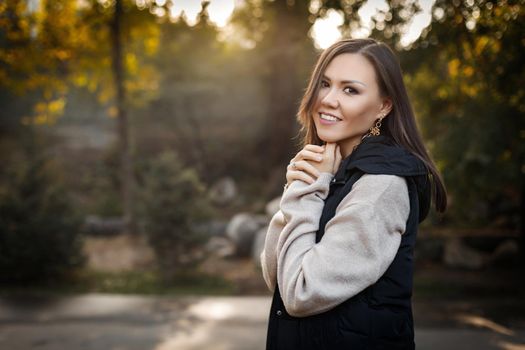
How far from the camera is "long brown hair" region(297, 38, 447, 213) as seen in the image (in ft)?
5.70

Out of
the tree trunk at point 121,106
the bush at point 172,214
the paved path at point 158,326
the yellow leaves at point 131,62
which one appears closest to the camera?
the paved path at point 158,326

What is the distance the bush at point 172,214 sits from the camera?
7312 mm

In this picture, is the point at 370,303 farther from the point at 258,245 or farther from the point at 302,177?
the point at 258,245

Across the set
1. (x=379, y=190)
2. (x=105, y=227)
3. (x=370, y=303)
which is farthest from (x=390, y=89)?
(x=105, y=227)

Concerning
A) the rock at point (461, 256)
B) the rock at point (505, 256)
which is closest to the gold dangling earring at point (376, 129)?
the rock at point (461, 256)

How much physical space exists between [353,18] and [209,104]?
1120cm

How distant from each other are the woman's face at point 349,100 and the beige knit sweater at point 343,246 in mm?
263

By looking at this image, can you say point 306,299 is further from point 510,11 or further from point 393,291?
point 510,11

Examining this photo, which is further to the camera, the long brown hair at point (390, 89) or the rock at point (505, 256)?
the rock at point (505, 256)

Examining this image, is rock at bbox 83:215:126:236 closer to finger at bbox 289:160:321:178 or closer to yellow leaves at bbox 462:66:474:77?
yellow leaves at bbox 462:66:474:77

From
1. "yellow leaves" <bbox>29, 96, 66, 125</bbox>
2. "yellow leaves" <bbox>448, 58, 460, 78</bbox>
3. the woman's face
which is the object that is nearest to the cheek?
the woman's face

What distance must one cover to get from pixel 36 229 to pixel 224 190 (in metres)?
7.35

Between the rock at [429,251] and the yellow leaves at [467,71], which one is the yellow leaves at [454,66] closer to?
the yellow leaves at [467,71]

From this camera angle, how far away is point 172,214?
7.27m
